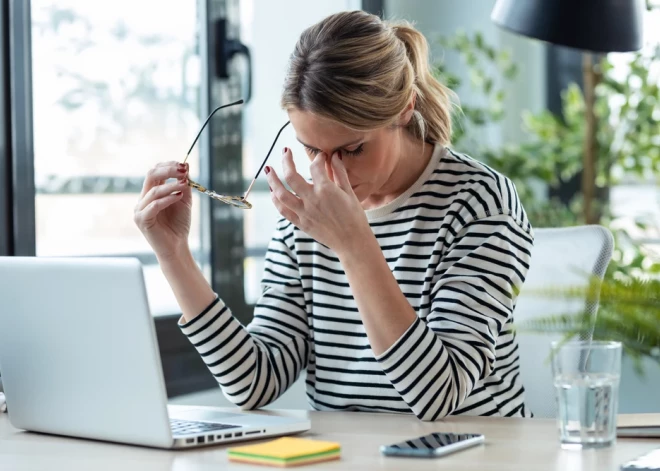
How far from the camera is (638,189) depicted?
2.93 meters

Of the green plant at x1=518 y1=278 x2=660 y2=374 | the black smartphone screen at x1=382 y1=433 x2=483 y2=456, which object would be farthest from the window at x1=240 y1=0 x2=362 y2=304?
the green plant at x1=518 y1=278 x2=660 y2=374

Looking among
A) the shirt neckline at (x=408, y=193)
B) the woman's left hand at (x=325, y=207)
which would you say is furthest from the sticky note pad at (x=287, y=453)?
the shirt neckline at (x=408, y=193)

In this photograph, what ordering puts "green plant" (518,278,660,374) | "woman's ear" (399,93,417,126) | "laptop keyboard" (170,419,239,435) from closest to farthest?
"green plant" (518,278,660,374)
"laptop keyboard" (170,419,239,435)
"woman's ear" (399,93,417,126)

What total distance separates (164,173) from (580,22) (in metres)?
0.64

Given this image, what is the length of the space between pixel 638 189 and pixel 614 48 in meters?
1.64

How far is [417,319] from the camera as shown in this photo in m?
1.22

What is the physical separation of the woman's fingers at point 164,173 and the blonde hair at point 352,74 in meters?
0.18

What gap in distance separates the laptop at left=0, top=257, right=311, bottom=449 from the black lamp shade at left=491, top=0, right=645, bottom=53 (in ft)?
2.23

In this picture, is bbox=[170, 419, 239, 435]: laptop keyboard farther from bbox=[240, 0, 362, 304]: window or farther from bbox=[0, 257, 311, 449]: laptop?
bbox=[240, 0, 362, 304]: window

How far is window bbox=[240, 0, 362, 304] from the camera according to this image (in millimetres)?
2422

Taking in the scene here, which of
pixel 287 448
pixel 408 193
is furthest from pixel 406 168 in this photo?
pixel 287 448

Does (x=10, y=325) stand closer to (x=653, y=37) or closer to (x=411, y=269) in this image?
(x=411, y=269)

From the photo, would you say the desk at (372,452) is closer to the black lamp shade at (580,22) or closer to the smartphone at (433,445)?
the smartphone at (433,445)

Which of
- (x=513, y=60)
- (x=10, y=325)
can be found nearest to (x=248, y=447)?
(x=10, y=325)
